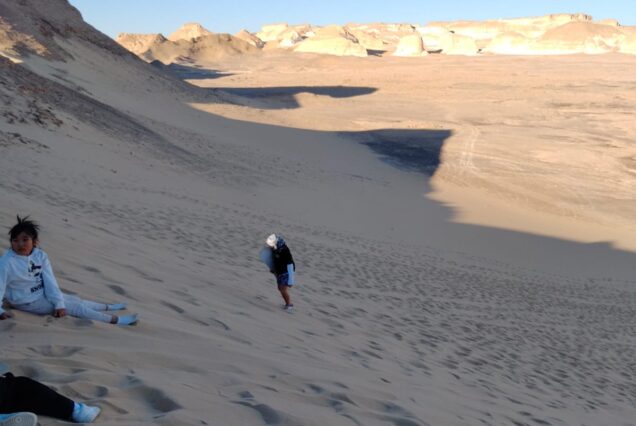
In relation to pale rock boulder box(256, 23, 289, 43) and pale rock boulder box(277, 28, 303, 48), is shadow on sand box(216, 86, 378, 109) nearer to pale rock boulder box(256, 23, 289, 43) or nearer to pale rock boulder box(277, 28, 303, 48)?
pale rock boulder box(277, 28, 303, 48)

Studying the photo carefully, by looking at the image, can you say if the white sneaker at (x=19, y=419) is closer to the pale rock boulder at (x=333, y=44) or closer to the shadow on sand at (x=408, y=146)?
the shadow on sand at (x=408, y=146)

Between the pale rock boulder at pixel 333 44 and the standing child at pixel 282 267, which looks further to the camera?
the pale rock boulder at pixel 333 44

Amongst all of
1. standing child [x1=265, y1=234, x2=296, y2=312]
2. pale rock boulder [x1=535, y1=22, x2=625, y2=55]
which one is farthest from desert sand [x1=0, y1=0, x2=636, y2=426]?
pale rock boulder [x1=535, y1=22, x2=625, y2=55]

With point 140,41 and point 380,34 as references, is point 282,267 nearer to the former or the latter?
point 140,41

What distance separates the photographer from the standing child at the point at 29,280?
4.28 meters

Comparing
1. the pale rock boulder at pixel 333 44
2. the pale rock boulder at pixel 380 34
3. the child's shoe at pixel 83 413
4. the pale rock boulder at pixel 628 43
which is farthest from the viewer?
the pale rock boulder at pixel 380 34

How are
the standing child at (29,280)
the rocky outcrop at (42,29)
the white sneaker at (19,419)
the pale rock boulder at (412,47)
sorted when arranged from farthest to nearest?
the pale rock boulder at (412,47)
the rocky outcrop at (42,29)
the standing child at (29,280)
the white sneaker at (19,419)

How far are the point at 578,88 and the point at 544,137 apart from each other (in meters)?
23.9

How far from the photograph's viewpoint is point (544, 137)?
33.1m

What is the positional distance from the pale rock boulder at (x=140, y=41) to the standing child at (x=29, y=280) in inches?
3775

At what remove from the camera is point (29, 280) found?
4.32 meters


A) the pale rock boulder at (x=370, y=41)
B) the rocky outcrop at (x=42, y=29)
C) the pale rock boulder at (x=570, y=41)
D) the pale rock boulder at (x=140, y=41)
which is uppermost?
the pale rock boulder at (x=570, y=41)

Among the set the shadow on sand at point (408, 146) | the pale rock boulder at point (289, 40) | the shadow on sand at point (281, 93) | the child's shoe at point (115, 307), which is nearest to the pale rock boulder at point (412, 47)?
the pale rock boulder at point (289, 40)

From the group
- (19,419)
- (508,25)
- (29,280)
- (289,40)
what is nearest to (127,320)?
(29,280)
